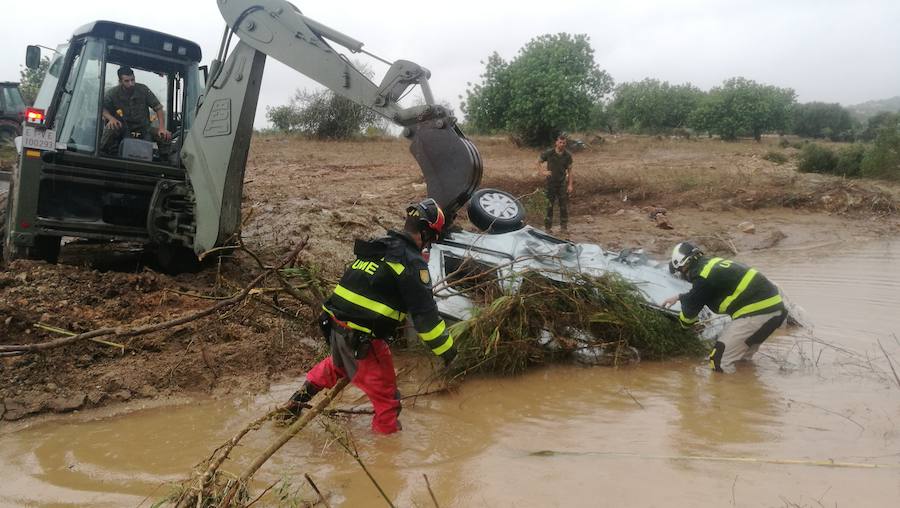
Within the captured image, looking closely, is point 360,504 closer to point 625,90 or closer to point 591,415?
point 591,415

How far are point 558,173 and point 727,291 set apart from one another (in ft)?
19.1

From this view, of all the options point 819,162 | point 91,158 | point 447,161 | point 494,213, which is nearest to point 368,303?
point 447,161

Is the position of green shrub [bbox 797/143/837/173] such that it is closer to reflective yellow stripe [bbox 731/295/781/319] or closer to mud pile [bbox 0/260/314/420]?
reflective yellow stripe [bbox 731/295/781/319]

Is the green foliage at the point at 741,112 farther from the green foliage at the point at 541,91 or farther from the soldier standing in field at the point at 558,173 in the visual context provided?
the soldier standing in field at the point at 558,173

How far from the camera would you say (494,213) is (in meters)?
6.81

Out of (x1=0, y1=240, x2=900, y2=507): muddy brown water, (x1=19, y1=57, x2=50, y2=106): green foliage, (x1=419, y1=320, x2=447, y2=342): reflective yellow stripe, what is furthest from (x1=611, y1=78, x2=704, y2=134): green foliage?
(x1=419, y1=320, x2=447, y2=342): reflective yellow stripe

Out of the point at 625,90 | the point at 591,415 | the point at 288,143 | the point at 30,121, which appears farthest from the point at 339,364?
the point at 625,90

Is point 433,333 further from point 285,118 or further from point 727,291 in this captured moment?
point 285,118

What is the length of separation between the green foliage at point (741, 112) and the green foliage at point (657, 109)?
6.79 ft

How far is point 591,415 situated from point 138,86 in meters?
5.56

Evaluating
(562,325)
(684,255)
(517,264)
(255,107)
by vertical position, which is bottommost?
(562,325)

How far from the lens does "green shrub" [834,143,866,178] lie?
16469mm

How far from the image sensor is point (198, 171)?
21.7ft

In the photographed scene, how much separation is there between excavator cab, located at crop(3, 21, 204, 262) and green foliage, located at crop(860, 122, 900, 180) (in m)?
15.3
